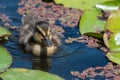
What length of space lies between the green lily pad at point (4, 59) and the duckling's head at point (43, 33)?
488 millimetres

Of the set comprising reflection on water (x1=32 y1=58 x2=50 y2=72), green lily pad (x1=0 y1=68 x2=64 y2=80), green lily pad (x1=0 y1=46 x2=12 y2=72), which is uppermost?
green lily pad (x1=0 y1=46 x2=12 y2=72)

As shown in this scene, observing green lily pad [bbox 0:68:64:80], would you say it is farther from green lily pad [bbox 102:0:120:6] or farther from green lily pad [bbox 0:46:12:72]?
green lily pad [bbox 102:0:120:6]

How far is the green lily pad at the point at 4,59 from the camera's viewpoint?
4.81m

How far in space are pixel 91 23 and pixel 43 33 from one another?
947 mm

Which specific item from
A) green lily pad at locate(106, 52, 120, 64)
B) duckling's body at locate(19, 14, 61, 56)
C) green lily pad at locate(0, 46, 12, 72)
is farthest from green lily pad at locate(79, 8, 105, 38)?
green lily pad at locate(0, 46, 12, 72)

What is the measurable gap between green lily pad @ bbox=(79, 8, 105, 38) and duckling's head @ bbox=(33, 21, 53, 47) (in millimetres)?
713

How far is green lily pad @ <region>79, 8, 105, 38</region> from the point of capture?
5.83 meters

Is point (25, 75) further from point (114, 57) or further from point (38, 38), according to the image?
point (114, 57)

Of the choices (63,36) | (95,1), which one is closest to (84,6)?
(95,1)

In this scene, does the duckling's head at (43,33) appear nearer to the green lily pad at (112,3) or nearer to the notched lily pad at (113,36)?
the notched lily pad at (113,36)

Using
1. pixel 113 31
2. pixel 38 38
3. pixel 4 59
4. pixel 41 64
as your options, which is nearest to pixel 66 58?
pixel 41 64

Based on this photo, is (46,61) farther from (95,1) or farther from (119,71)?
(95,1)

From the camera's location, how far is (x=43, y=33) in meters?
5.25

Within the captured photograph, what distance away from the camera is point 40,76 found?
4.71m
